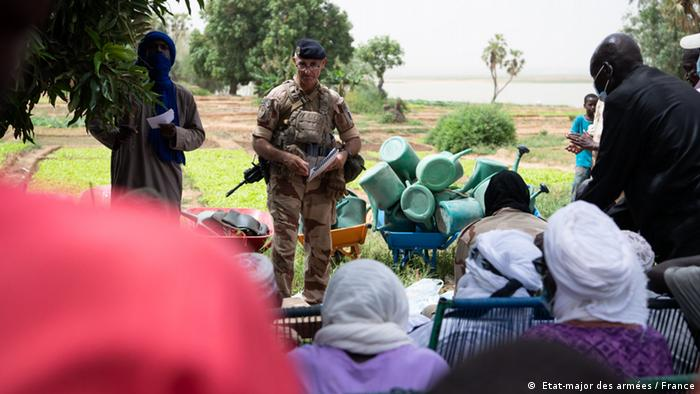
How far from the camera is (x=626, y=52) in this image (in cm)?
427

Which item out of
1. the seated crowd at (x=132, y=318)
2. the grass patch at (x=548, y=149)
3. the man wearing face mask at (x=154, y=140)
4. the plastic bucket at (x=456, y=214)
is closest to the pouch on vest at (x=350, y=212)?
the plastic bucket at (x=456, y=214)

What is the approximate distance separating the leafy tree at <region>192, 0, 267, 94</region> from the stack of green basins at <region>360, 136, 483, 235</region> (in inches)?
1515

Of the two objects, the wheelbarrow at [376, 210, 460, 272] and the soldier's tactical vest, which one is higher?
the soldier's tactical vest

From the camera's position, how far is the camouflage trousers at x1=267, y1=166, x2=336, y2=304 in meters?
5.84

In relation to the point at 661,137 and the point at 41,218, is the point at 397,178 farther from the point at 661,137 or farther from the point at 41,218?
the point at 41,218

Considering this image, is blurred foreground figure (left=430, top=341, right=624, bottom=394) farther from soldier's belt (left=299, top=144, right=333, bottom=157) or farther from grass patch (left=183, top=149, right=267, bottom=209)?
grass patch (left=183, top=149, right=267, bottom=209)

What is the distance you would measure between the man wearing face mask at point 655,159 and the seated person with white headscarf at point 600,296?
139 centimetres

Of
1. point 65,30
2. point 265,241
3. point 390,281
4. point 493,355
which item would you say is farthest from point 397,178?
point 493,355

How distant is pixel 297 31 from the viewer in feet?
138

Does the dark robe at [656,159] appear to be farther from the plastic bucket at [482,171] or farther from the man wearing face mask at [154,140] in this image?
the plastic bucket at [482,171]

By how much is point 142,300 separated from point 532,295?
2680 millimetres

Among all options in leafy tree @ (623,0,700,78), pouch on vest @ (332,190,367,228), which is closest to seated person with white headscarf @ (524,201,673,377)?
pouch on vest @ (332,190,367,228)

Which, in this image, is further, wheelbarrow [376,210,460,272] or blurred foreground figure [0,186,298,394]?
wheelbarrow [376,210,460,272]

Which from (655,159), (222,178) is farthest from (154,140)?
(222,178)
